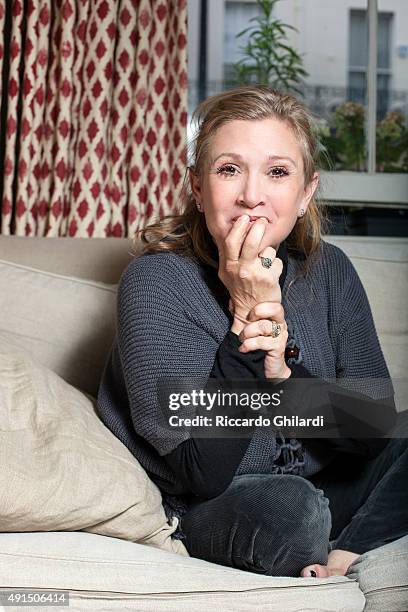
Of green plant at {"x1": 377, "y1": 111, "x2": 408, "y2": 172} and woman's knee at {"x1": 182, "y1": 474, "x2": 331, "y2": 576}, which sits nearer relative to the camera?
woman's knee at {"x1": 182, "y1": 474, "x2": 331, "y2": 576}

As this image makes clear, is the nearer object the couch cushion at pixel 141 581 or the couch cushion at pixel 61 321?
the couch cushion at pixel 141 581

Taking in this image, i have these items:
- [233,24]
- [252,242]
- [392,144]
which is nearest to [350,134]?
[392,144]

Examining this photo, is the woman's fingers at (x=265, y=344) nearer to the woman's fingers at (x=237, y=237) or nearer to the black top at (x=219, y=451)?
the black top at (x=219, y=451)

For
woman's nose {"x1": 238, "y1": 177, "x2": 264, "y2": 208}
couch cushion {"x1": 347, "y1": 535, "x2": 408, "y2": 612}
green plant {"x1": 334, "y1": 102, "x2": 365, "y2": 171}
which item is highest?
green plant {"x1": 334, "y1": 102, "x2": 365, "y2": 171}

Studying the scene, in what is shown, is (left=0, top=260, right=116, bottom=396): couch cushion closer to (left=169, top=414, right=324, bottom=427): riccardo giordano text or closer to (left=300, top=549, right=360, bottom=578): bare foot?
(left=169, top=414, right=324, bottom=427): riccardo giordano text

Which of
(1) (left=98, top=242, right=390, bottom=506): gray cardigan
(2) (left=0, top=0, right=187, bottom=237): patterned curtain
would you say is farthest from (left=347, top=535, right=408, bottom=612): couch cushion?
(2) (left=0, top=0, right=187, bottom=237): patterned curtain

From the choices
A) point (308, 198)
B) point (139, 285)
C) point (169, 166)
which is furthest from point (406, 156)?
point (139, 285)

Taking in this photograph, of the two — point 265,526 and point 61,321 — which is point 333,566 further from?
point 61,321

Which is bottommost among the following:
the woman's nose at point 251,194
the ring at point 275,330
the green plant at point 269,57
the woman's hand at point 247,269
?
the ring at point 275,330

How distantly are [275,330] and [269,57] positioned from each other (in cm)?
185

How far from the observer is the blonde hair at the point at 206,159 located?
1.13 metres

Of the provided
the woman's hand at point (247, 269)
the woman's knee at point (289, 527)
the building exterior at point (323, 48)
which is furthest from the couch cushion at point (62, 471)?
the building exterior at point (323, 48)

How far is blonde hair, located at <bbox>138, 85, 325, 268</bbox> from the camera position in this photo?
113cm

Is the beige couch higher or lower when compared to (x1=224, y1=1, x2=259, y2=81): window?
lower
